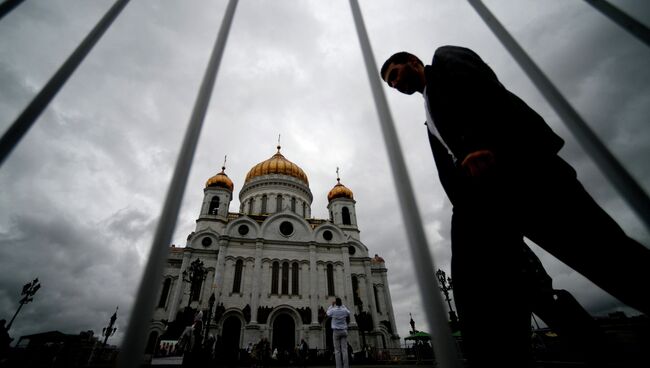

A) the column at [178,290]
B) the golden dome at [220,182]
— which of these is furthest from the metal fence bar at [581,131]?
the golden dome at [220,182]

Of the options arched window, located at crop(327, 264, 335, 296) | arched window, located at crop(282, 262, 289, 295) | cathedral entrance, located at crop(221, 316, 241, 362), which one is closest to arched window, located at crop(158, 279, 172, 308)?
cathedral entrance, located at crop(221, 316, 241, 362)

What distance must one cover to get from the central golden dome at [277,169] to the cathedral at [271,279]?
3.20m

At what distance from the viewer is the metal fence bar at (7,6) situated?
5.05ft

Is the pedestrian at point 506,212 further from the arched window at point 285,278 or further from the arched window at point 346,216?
the arched window at point 346,216

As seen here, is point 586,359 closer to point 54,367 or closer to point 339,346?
point 339,346

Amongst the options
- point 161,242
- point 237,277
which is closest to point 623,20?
point 161,242

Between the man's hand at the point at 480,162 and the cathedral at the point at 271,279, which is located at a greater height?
the cathedral at the point at 271,279

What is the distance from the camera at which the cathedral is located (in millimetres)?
18609

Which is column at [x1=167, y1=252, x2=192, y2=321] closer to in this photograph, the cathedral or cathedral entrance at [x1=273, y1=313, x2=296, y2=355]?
the cathedral

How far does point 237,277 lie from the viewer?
2052 cm

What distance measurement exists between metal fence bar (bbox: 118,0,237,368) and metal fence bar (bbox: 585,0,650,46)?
245 centimetres

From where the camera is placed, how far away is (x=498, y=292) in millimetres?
1632

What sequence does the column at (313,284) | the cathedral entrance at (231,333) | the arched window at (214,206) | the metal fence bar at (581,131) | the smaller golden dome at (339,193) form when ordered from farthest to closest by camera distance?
the smaller golden dome at (339,193), the arched window at (214,206), the column at (313,284), the cathedral entrance at (231,333), the metal fence bar at (581,131)

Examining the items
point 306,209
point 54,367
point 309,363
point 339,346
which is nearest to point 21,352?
point 54,367
